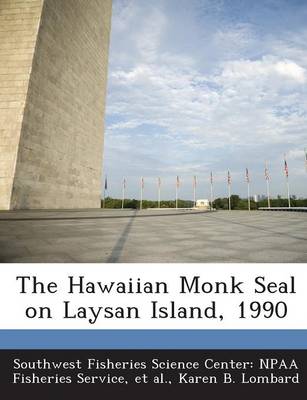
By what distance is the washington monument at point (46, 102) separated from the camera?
514 inches

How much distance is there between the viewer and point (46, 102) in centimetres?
1504

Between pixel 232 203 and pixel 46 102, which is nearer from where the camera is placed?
pixel 46 102

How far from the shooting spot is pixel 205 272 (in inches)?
104

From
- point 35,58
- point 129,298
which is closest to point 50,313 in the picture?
point 129,298

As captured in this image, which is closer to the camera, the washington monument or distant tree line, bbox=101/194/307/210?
the washington monument

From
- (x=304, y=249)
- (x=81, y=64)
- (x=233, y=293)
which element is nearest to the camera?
(x=233, y=293)

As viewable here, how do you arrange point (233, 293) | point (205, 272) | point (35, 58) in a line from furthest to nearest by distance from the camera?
point (35, 58) < point (205, 272) < point (233, 293)

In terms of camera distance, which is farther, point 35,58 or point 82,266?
point 35,58

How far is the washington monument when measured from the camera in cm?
1305

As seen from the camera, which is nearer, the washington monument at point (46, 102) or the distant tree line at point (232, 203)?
the washington monument at point (46, 102)

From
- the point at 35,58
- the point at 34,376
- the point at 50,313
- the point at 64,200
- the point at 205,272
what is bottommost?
the point at 34,376

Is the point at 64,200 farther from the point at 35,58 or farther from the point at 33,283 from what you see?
the point at 33,283

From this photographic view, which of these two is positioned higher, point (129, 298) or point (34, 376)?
point (129, 298)

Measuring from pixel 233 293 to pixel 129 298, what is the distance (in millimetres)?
1005
